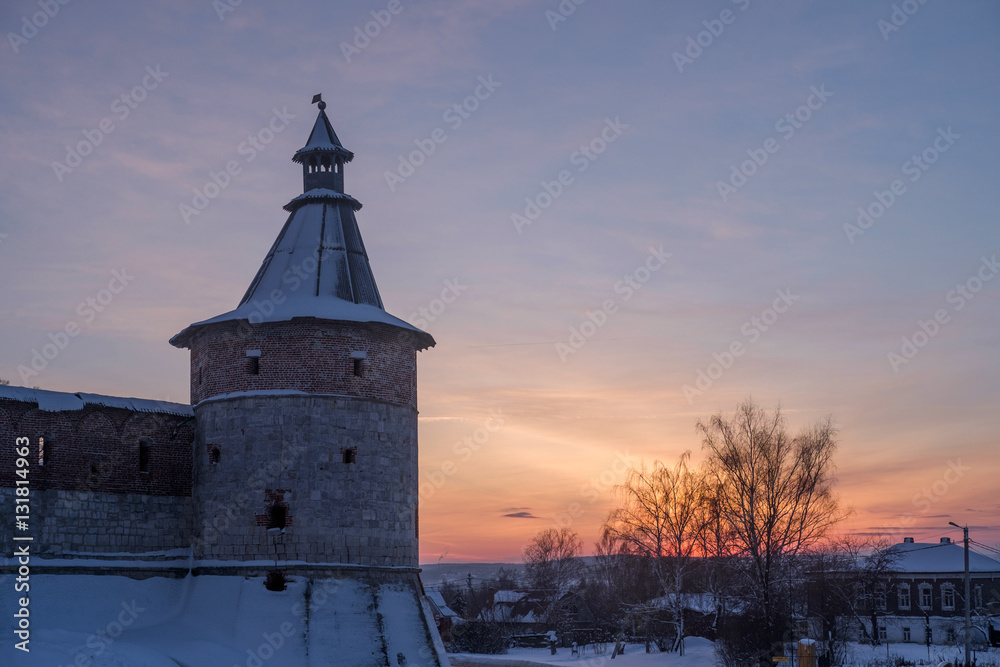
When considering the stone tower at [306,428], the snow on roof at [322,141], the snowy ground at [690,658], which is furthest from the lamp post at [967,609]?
the snow on roof at [322,141]

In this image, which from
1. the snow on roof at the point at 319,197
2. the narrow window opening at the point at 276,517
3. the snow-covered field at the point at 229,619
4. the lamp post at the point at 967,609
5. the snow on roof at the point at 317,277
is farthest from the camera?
the lamp post at the point at 967,609

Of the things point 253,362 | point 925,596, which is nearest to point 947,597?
point 925,596

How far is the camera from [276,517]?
2339 centimetres

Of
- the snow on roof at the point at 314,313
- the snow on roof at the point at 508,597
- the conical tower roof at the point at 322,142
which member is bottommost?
the snow on roof at the point at 508,597

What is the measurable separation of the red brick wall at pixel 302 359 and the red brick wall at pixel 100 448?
4.85 ft

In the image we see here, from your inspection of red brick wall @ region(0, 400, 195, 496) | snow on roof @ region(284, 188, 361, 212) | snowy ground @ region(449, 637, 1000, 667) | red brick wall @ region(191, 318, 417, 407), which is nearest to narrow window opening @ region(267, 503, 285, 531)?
red brick wall @ region(0, 400, 195, 496)

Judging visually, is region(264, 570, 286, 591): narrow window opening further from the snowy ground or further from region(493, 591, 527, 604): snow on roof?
region(493, 591, 527, 604): snow on roof

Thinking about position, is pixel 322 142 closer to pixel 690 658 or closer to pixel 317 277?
pixel 317 277

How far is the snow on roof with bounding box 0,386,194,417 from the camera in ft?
72.1

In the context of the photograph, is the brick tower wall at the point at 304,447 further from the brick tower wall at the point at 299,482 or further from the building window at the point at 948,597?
the building window at the point at 948,597

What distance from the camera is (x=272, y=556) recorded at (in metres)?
23.1

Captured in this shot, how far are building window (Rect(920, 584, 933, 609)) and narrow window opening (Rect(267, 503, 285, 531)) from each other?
41.4 meters

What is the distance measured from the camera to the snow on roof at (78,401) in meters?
22.0

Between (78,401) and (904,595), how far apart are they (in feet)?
149
